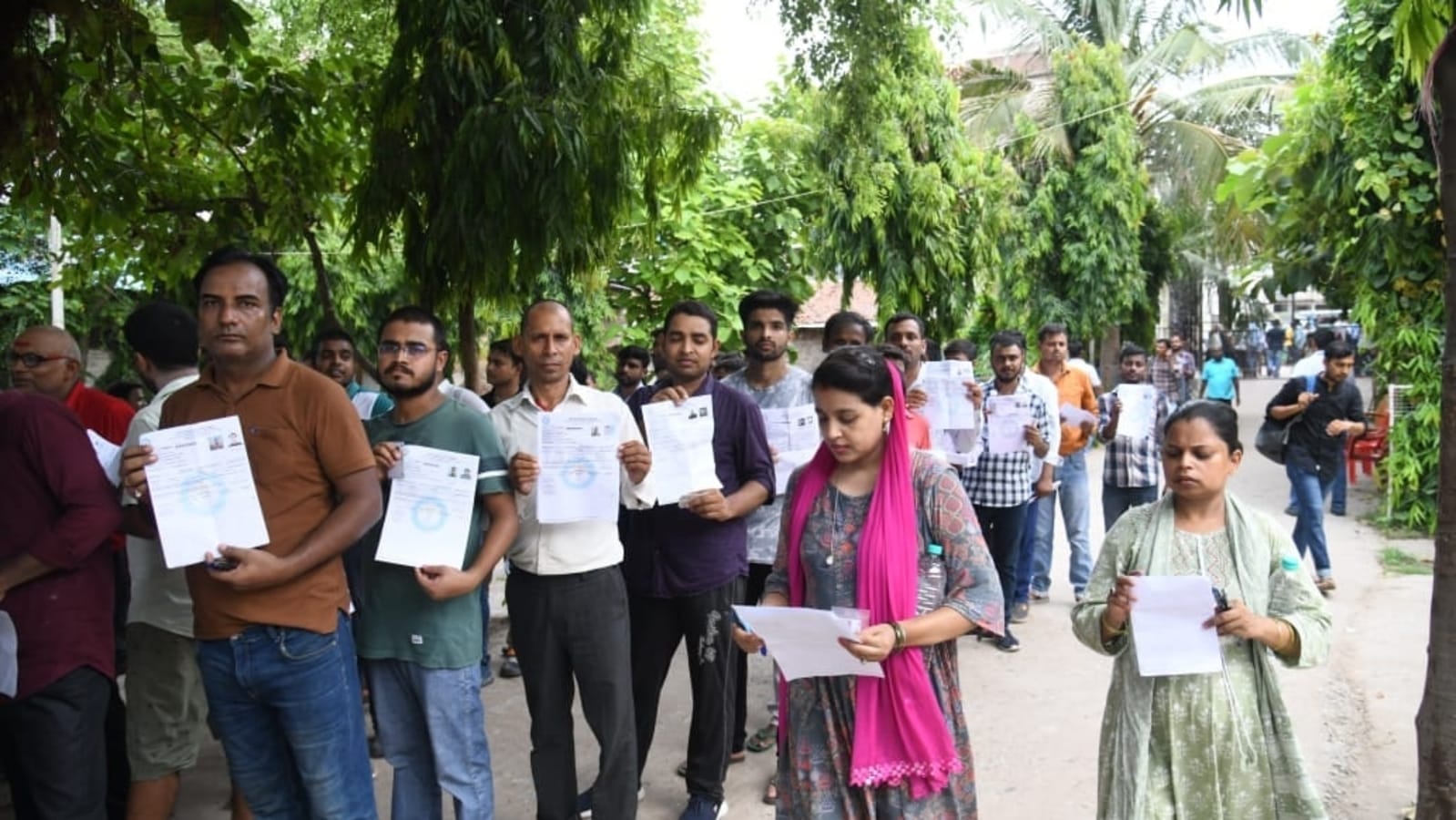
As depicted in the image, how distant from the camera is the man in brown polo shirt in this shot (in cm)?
306

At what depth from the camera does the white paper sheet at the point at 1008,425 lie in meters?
6.73

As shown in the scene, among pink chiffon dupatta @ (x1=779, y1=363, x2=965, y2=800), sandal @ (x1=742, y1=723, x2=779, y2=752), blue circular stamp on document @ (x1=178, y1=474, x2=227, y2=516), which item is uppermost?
blue circular stamp on document @ (x1=178, y1=474, x2=227, y2=516)

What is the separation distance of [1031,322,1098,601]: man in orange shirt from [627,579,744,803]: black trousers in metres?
3.76

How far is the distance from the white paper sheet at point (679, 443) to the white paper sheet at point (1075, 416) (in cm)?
446

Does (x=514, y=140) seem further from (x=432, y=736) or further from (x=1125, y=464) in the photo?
(x=1125, y=464)

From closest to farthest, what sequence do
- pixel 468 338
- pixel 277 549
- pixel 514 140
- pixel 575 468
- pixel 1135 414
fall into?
1. pixel 277 549
2. pixel 575 468
3. pixel 514 140
4. pixel 468 338
5. pixel 1135 414

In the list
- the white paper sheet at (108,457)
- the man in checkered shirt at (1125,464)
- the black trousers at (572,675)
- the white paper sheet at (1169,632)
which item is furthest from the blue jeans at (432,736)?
the man in checkered shirt at (1125,464)

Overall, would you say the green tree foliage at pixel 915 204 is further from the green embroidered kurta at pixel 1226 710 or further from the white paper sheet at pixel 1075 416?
the green embroidered kurta at pixel 1226 710

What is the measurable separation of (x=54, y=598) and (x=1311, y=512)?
7741mm

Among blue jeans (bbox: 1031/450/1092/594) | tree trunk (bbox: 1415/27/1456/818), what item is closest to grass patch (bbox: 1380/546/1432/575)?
blue jeans (bbox: 1031/450/1092/594)

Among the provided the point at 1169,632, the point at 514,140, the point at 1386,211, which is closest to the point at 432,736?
the point at 1169,632

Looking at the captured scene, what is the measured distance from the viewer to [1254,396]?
29281 mm

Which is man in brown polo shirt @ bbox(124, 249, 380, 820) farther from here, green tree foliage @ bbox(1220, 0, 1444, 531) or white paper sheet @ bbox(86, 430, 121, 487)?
green tree foliage @ bbox(1220, 0, 1444, 531)

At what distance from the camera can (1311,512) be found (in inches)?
311
